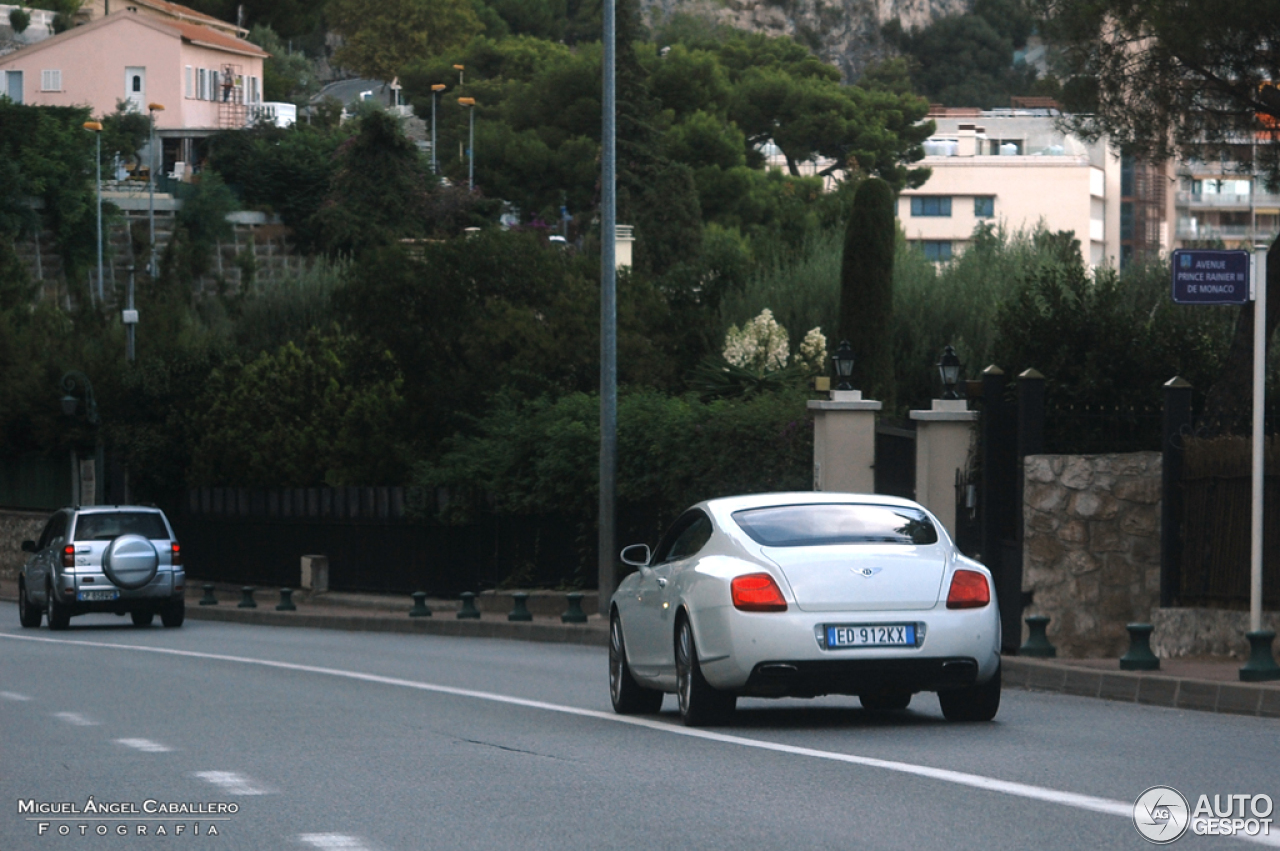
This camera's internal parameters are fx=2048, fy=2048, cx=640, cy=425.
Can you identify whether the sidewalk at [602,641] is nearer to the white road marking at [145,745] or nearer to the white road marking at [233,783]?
the white road marking at [233,783]

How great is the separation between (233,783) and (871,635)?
380 centimetres

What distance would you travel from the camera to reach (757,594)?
11.9 metres

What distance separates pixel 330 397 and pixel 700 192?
4325cm

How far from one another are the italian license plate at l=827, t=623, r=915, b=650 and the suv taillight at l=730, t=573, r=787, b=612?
34cm

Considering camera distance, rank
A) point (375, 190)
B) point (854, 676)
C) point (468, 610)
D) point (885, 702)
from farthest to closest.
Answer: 1. point (375, 190)
2. point (468, 610)
3. point (885, 702)
4. point (854, 676)

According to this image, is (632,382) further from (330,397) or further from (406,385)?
(330,397)

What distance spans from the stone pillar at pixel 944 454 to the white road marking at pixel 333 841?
41.7 feet

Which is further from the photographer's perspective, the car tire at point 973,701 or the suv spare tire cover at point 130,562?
the suv spare tire cover at point 130,562

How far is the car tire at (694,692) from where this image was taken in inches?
482

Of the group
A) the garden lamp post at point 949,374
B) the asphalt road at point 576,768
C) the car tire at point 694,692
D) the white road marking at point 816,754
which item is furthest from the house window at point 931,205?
the car tire at point 694,692

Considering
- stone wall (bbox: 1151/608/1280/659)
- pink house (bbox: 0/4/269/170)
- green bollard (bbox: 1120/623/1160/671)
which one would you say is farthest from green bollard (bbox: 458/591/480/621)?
pink house (bbox: 0/4/269/170)

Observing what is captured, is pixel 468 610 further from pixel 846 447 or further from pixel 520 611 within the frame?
pixel 846 447

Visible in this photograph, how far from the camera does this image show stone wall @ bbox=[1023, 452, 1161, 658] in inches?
708

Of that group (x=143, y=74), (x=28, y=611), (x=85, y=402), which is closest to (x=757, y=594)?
(x=28, y=611)
